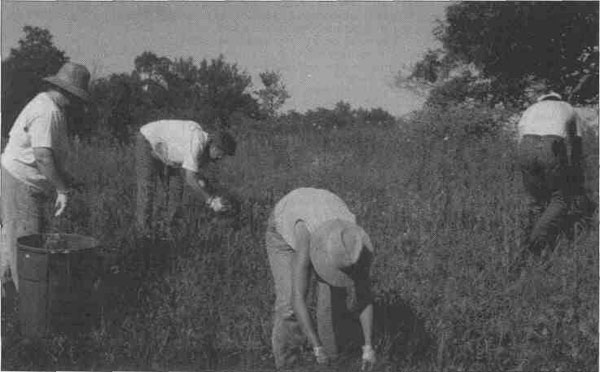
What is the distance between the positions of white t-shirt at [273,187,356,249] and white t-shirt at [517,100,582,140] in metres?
2.45

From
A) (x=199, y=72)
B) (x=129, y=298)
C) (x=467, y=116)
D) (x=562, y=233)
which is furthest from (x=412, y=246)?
(x=199, y=72)

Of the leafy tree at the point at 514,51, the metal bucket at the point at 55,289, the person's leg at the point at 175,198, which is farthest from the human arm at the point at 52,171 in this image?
the leafy tree at the point at 514,51

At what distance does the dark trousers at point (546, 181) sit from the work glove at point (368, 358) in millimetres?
2234

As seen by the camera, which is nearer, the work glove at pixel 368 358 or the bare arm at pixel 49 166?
the work glove at pixel 368 358

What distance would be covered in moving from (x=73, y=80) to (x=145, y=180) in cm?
153

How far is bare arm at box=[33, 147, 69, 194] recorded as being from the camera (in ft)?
10.9

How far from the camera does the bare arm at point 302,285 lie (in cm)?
268

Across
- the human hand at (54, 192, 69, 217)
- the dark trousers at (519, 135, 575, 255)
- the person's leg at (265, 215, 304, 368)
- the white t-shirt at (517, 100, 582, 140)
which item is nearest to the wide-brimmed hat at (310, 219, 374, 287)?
the person's leg at (265, 215, 304, 368)

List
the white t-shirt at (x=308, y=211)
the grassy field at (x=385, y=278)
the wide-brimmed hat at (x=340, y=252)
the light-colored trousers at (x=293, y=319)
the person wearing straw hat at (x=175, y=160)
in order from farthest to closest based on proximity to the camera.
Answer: the person wearing straw hat at (x=175, y=160)
the grassy field at (x=385, y=278)
the light-colored trousers at (x=293, y=319)
the white t-shirt at (x=308, y=211)
the wide-brimmed hat at (x=340, y=252)

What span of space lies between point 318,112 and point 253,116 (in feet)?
6.37

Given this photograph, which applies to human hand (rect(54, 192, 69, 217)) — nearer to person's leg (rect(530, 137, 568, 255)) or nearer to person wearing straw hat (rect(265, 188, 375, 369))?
person wearing straw hat (rect(265, 188, 375, 369))

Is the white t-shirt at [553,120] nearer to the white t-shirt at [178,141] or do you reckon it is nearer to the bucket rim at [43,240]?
the white t-shirt at [178,141]

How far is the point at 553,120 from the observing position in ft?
15.6

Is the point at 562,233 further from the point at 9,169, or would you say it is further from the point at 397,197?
the point at 9,169
